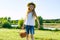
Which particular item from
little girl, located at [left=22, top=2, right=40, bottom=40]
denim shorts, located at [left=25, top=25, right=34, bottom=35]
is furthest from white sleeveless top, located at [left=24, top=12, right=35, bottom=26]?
denim shorts, located at [left=25, top=25, right=34, bottom=35]

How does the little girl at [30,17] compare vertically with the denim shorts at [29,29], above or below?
above

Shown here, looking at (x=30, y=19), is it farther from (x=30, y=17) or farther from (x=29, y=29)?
(x=29, y=29)

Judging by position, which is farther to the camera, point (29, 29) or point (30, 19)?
point (29, 29)

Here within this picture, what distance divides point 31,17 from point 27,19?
15cm

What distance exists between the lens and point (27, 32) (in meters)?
7.07

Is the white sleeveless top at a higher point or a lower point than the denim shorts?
higher

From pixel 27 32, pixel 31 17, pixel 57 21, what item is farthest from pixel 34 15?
pixel 57 21

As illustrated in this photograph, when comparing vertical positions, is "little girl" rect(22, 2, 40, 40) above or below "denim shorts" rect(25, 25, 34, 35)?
above

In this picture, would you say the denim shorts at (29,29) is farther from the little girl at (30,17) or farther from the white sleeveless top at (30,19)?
the white sleeveless top at (30,19)

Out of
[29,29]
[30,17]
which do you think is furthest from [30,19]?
[29,29]

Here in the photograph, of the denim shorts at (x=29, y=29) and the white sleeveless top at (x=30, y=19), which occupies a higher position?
the white sleeveless top at (x=30, y=19)

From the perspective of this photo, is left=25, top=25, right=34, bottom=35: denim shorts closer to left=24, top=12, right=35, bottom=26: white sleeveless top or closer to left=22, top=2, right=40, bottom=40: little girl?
left=22, top=2, right=40, bottom=40: little girl

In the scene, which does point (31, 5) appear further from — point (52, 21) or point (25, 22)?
point (52, 21)

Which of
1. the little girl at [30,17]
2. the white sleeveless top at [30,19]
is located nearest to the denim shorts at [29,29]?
the little girl at [30,17]
